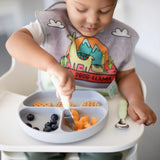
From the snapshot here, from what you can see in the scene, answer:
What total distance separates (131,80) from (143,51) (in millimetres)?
1344

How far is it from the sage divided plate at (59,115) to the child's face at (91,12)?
219 mm

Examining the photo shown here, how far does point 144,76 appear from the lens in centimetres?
179

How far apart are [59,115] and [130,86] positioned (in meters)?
0.29

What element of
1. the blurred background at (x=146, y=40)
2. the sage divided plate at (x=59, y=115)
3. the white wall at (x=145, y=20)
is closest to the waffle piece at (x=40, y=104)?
the sage divided plate at (x=59, y=115)

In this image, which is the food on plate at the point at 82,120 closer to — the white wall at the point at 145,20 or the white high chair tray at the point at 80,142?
the white high chair tray at the point at 80,142

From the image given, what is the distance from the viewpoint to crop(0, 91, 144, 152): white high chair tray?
22.7 inches

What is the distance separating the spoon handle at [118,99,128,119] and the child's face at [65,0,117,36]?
26cm

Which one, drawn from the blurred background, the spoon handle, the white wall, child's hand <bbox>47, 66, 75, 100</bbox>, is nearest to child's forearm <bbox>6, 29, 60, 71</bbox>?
child's hand <bbox>47, 66, 75, 100</bbox>

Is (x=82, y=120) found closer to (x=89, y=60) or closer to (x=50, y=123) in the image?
(x=50, y=123)

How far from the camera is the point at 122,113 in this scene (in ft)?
2.33

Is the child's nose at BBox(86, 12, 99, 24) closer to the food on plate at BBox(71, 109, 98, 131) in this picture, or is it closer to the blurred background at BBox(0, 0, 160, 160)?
the food on plate at BBox(71, 109, 98, 131)

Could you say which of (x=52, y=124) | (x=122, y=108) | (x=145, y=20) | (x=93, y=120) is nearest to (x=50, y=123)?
(x=52, y=124)

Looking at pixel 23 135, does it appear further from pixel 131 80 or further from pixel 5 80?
pixel 131 80

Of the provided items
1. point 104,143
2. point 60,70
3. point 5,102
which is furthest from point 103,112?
point 5,102
